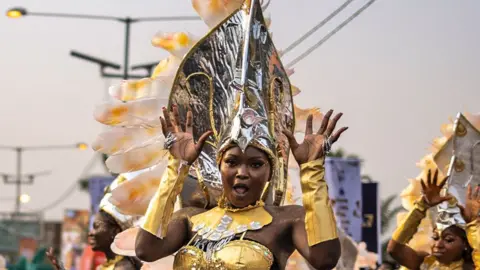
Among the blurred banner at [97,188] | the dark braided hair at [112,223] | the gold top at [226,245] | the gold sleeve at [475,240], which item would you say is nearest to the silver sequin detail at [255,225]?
the gold top at [226,245]

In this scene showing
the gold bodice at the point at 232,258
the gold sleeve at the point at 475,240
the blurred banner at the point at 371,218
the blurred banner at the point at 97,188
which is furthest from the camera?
the blurred banner at the point at 97,188

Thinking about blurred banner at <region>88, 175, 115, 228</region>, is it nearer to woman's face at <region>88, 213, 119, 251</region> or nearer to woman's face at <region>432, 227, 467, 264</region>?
woman's face at <region>88, 213, 119, 251</region>

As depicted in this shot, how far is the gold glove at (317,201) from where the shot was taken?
627cm

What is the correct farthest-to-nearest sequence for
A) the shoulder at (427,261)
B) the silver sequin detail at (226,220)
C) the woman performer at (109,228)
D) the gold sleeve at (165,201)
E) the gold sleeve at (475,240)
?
the woman performer at (109,228) → the shoulder at (427,261) → the gold sleeve at (475,240) → the silver sequin detail at (226,220) → the gold sleeve at (165,201)

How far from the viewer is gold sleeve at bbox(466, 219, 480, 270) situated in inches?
381

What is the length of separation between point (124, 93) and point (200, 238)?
1.75 m

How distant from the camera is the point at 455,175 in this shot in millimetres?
10258

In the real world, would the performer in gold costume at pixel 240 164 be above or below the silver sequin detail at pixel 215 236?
above

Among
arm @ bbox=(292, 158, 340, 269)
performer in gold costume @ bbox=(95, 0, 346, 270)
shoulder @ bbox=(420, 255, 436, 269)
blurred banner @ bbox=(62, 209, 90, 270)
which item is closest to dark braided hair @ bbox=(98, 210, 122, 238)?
shoulder @ bbox=(420, 255, 436, 269)

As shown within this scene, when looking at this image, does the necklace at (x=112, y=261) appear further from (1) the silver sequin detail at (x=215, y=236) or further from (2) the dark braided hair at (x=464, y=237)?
(1) the silver sequin detail at (x=215, y=236)

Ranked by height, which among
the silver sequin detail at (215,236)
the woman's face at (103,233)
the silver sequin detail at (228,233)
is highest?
the silver sequin detail at (228,233)

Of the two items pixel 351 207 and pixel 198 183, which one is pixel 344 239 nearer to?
pixel 351 207

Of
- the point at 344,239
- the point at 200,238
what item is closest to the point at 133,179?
the point at 200,238

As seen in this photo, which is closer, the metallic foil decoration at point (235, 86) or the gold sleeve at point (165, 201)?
the gold sleeve at point (165, 201)
